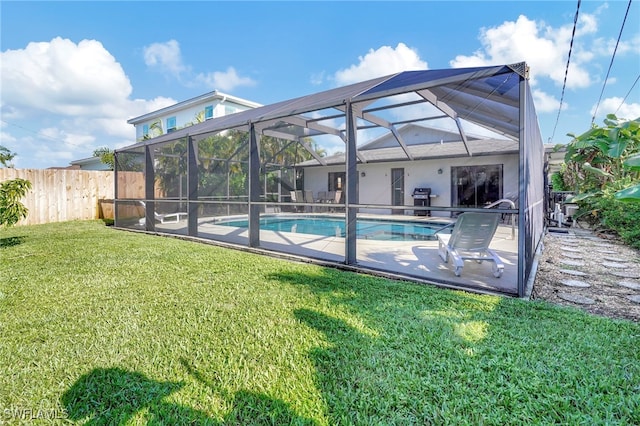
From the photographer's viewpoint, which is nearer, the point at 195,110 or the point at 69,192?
the point at 69,192

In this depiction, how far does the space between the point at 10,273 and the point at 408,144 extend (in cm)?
1257

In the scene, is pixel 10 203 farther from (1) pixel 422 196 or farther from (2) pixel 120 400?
(1) pixel 422 196

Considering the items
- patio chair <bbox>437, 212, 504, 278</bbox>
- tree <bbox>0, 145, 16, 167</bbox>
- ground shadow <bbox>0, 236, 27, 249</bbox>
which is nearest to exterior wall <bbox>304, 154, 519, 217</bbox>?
patio chair <bbox>437, 212, 504, 278</bbox>

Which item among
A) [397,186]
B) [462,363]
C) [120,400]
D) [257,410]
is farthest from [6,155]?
[462,363]

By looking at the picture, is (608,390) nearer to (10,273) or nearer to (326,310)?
(326,310)

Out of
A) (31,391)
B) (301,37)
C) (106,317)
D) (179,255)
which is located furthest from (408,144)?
(31,391)

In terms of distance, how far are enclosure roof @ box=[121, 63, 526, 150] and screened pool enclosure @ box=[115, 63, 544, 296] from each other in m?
0.03

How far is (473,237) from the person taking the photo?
4863 mm

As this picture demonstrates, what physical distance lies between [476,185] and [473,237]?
8.67 metres

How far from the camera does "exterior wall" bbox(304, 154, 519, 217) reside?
11.8 m

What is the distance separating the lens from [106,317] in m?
3.10

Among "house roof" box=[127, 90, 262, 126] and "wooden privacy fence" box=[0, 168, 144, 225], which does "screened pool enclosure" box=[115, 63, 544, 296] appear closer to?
"wooden privacy fence" box=[0, 168, 144, 225]

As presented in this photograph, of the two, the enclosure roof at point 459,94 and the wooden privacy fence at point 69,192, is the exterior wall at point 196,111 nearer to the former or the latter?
the wooden privacy fence at point 69,192

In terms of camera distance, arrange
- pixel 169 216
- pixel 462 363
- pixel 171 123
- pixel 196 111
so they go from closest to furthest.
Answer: pixel 462 363 < pixel 169 216 < pixel 196 111 < pixel 171 123
